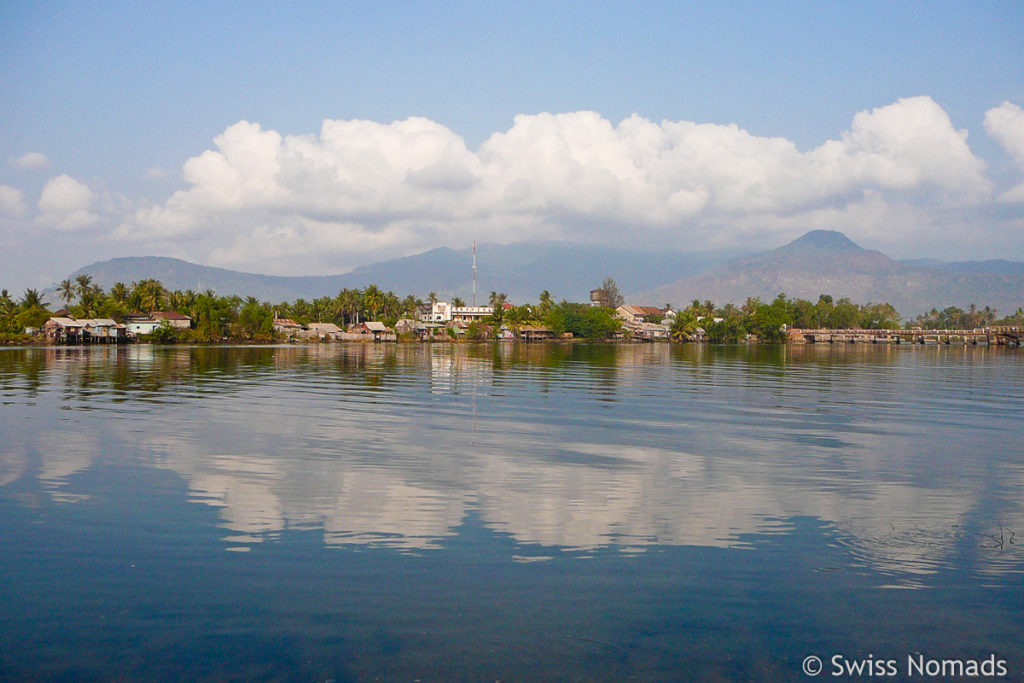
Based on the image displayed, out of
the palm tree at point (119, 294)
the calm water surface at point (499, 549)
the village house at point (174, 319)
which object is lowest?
the calm water surface at point (499, 549)

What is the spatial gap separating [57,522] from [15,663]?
6.17m

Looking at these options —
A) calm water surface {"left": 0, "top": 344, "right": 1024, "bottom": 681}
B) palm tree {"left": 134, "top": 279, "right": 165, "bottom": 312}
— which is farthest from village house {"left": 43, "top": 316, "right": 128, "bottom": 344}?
calm water surface {"left": 0, "top": 344, "right": 1024, "bottom": 681}

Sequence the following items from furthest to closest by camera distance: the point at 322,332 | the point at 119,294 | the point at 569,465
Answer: the point at 322,332
the point at 119,294
the point at 569,465

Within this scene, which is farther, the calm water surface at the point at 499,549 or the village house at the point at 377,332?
the village house at the point at 377,332

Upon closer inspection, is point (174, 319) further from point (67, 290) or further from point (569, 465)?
point (569, 465)

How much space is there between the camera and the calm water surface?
859 cm

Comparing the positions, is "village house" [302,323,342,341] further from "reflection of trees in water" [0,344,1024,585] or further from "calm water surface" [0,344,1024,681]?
"calm water surface" [0,344,1024,681]

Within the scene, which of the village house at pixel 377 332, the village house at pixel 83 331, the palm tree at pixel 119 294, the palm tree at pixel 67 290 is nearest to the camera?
the village house at pixel 83 331

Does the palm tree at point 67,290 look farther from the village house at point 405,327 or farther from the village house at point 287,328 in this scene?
the village house at point 405,327

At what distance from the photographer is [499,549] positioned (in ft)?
40.1

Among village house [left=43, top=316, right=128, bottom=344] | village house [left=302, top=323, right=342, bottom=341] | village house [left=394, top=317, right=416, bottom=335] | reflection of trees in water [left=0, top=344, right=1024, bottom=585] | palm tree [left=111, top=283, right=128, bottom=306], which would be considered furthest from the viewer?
village house [left=394, top=317, right=416, bottom=335]

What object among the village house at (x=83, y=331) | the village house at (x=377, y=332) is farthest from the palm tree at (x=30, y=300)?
the village house at (x=377, y=332)

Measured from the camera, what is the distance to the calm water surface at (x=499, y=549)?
8586 mm

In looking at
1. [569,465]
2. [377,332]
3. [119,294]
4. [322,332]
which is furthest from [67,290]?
[569,465]
